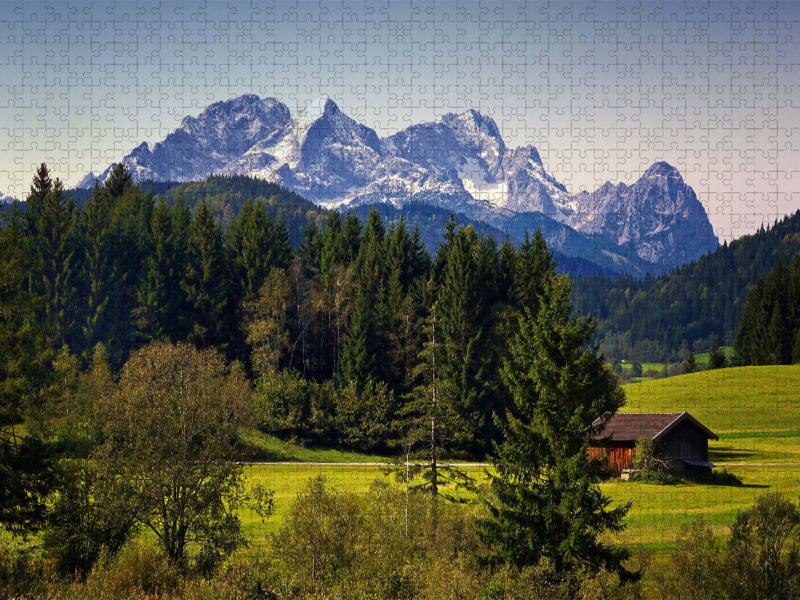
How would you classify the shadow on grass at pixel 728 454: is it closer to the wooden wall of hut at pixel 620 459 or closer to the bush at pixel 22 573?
the wooden wall of hut at pixel 620 459

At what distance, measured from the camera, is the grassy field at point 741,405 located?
64.6m

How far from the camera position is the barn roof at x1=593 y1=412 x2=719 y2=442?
177ft

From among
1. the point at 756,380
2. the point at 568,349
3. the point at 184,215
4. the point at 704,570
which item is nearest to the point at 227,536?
the point at 568,349

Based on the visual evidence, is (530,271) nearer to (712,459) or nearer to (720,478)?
(712,459)

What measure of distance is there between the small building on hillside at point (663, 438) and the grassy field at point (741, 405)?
4.38m

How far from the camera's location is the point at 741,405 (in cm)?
7875

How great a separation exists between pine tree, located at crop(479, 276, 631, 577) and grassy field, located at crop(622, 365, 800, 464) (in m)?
40.2

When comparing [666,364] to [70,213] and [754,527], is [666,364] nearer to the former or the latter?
[70,213]

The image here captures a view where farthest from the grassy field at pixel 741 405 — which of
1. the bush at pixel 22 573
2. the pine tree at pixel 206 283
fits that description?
the bush at pixel 22 573

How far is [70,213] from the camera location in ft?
268

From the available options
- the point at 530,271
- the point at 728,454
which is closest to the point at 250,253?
the point at 530,271

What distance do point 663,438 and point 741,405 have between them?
2907 cm

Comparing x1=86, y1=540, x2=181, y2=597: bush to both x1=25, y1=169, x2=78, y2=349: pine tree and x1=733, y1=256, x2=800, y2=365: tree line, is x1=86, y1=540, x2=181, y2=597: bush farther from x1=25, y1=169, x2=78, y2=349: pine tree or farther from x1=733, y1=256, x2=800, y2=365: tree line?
x1=733, y1=256, x2=800, y2=365: tree line

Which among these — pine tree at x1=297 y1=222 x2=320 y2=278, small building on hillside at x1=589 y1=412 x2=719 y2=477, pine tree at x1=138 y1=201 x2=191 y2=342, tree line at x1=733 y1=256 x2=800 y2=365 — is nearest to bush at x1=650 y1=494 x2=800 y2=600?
small building on hillside at x1=589 y1=412 x2=719 y2=477
